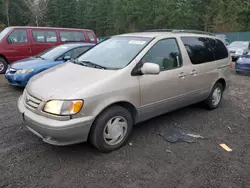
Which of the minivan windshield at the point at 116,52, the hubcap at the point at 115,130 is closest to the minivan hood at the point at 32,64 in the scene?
the minivan windshield at the point at 116,52

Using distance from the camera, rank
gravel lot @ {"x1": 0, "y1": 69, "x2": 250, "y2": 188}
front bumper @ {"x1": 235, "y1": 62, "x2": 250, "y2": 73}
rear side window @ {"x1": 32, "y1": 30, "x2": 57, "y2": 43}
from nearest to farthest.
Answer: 1. gravel lot @ {"x1": 0, "y1": 69, "x2": 250, "y2": 188}
2. rear side window @ {"x1": 32, "y1": 30, "x2": 57, "y2": 43}
3. front bumper @ {"x1": 235, "y1": 62, "x2": 250, "y2": 73}

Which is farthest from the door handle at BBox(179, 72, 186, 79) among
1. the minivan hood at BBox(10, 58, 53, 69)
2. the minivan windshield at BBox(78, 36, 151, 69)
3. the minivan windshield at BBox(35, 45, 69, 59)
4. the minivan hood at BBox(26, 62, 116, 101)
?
the minivan windshield at BBox(35, 45, 69, 59)

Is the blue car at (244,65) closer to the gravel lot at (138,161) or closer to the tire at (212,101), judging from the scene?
the tire at (212,101)

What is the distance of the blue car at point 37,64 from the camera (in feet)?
20.1

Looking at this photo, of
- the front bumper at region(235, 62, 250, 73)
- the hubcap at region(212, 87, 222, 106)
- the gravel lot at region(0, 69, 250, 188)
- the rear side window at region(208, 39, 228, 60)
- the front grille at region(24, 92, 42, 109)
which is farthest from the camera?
the front bumper at region(235, 62, 250, 73)

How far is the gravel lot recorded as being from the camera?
2.70m

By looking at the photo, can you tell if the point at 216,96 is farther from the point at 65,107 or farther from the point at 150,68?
the point at 65,107

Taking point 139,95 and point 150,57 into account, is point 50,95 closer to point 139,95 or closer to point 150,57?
point 139,95

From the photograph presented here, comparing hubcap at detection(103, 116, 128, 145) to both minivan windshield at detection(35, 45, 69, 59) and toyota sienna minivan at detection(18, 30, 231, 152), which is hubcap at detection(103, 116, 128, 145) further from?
minivan windshield at detection(35, 45, 69, 59)

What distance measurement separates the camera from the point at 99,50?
4.07m

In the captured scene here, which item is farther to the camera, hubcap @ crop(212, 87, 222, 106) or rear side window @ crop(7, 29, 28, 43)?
rear side window @ crop(7, 29, 28, 43)

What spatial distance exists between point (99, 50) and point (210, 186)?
272 cm

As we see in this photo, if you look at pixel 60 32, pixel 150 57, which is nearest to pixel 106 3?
pixel 60 32

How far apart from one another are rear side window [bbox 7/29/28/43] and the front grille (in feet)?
20.9
